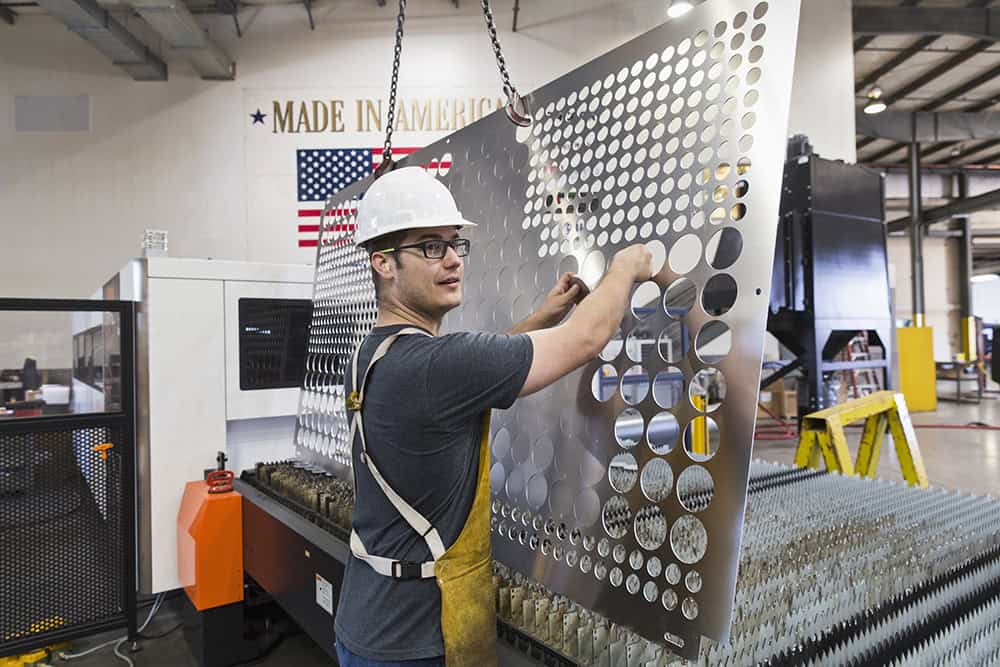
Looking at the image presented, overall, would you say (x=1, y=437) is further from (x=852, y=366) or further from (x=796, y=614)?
(x=852, y=366)

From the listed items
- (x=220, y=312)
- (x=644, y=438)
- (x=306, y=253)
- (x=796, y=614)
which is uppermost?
(x=306, y=253)

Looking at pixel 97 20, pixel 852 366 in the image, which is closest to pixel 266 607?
pixel 852 366

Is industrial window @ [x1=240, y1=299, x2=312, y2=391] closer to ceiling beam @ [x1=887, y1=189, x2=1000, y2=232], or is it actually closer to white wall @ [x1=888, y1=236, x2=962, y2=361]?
ceiling beam @ [x1=887, y1=189, x2=1000, y2=232]

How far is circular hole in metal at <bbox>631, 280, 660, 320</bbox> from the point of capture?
4.06 feet

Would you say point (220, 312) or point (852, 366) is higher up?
point (220, 312)

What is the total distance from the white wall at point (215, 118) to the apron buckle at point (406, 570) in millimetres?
6190

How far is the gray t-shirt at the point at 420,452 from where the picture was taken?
1.05m

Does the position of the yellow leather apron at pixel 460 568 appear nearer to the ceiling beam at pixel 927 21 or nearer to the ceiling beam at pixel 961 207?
the ceiling beam at pixel 927 21

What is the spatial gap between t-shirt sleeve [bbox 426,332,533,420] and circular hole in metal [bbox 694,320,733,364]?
312mm

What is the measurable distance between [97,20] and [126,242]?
2.23 metres

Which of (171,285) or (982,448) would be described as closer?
(171,285)

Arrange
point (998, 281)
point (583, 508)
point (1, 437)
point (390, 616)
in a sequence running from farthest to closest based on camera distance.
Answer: point (998, 281) < point (1, 437) < point (583, 508) < point (390, 616)

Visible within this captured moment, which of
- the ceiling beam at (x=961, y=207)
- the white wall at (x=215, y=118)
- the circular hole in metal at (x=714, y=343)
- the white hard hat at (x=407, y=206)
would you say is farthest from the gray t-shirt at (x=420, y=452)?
the ceiling beam at (x=961, y=207)

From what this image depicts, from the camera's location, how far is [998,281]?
22625 millimetres
